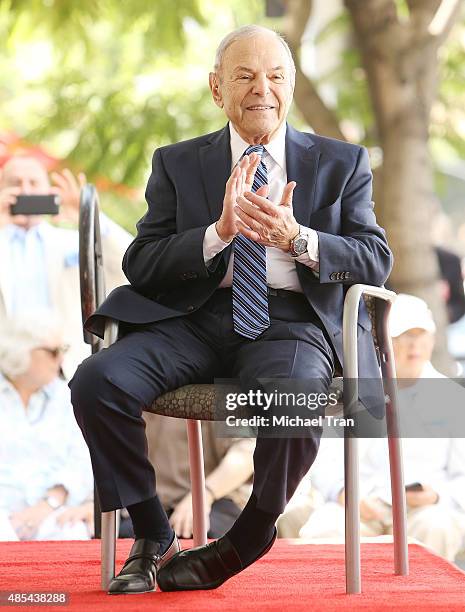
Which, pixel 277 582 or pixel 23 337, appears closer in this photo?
pixel 277 582

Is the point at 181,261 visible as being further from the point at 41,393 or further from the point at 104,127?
the point at 104,127

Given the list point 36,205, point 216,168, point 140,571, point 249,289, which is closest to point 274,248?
point 249,289

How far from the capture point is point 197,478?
2.67 metres

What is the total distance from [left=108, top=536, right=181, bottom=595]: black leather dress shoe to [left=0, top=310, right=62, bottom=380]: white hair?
6.16 feet

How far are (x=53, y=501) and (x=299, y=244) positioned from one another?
6.51ft

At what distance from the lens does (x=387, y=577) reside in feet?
8.14

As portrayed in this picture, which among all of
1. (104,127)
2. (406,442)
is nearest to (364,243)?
(406,442)

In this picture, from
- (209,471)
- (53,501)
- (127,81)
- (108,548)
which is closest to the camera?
(108,548)

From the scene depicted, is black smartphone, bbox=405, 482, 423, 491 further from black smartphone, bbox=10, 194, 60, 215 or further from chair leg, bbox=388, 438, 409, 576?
black smartphone, bbox=10, 194, 60, 215

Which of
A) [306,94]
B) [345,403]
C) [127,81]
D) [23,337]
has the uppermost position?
[127,81]

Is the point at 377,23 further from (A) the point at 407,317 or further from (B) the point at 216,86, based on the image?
(B) the point at 216,86

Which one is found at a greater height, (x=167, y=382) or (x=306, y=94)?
(x=306, y=94)

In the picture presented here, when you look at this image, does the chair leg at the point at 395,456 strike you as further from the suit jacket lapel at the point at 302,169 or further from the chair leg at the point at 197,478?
the chair leg at the point at 197,478

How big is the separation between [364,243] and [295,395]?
40 cm
